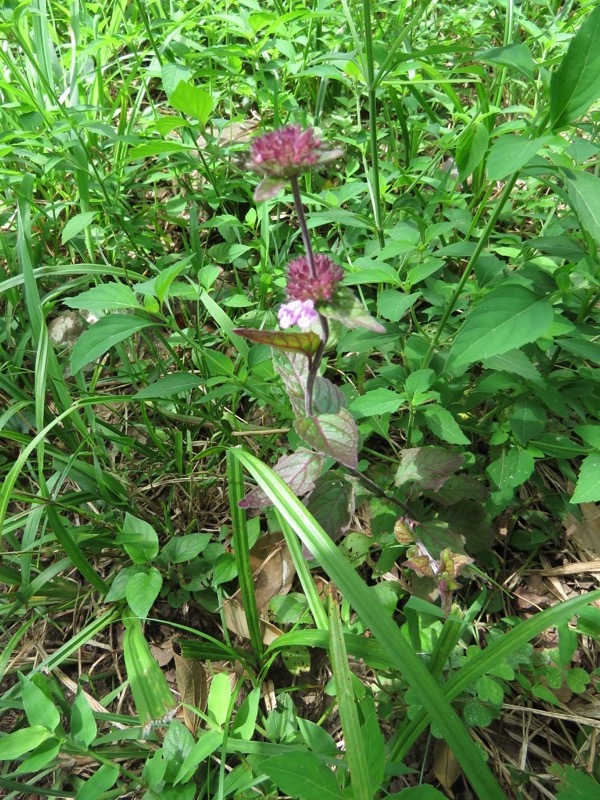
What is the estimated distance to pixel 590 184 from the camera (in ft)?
3.18

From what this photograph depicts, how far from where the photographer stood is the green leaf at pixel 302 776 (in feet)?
3.08

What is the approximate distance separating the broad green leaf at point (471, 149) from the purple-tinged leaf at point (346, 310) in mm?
703

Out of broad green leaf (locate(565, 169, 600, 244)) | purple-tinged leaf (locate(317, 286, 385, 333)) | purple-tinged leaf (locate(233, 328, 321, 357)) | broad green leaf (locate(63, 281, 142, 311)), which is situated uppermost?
broad green leaf (locate(565, 169, 600, 244))

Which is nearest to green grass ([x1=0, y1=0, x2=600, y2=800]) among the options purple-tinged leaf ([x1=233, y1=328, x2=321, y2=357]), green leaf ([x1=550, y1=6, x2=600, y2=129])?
green leaf ([x1=550, y1=6, x2=600, y2=129])

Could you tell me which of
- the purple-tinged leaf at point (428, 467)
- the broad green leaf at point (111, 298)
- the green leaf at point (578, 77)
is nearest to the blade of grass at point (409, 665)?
the purple-tinged leaf at point (428, 467)

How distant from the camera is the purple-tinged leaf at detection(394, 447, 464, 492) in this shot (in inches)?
51.3

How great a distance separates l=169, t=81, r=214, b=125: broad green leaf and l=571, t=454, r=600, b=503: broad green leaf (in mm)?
1305

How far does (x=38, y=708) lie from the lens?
121 cm

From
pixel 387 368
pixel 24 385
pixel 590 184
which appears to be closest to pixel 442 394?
pixel 387 368

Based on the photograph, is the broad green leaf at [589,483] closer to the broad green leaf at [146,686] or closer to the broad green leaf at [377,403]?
the broad green leaf at [377,403]

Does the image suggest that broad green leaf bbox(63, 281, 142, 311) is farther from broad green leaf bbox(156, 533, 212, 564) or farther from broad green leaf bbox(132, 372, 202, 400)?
broad green leaf bbox(156, 533, 212, 564)

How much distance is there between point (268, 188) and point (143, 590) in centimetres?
107

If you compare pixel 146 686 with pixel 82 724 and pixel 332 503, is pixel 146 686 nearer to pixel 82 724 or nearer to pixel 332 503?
pixel 82 724

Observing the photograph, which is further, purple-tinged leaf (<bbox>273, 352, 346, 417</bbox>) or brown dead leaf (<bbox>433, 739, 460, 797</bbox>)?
brown dead leaf (<bbox>433, 739, 460, 797</bbox>)
